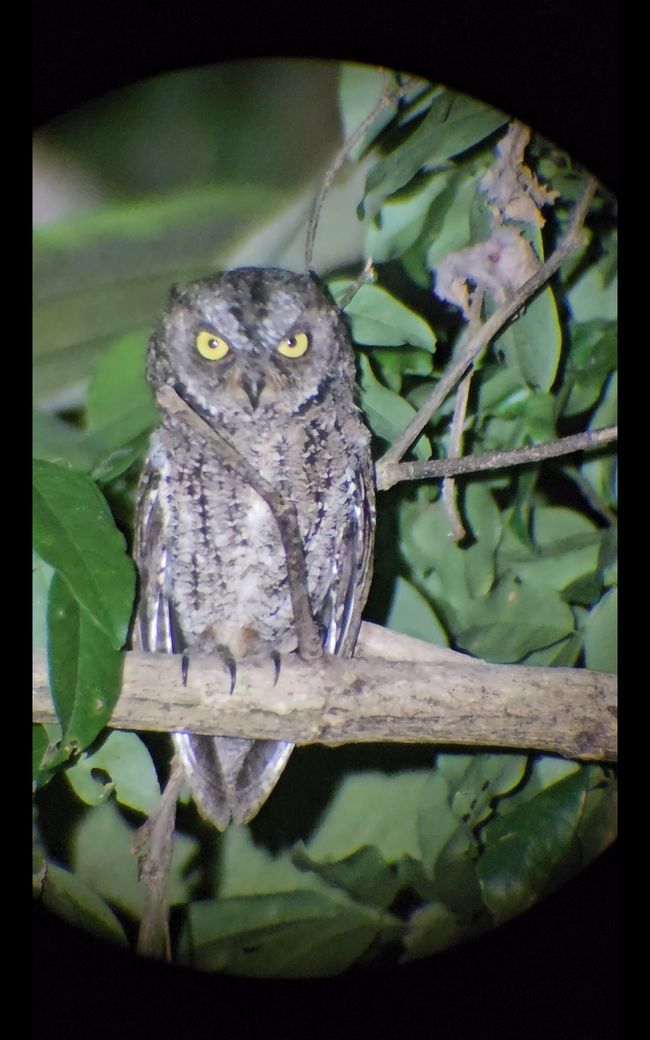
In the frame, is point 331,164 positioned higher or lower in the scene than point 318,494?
higher

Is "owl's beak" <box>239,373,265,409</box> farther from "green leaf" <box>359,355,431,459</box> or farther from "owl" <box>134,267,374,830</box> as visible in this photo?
"green leaf" <box>359,355,431,459</box>

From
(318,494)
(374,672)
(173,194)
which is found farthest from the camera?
(318,494)

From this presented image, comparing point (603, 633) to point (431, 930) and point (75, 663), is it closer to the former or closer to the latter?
point (431, 930)

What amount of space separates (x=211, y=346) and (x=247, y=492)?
240 mm

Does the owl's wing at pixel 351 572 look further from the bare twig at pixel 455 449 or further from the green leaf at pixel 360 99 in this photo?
the green leaf at pixel 360 99

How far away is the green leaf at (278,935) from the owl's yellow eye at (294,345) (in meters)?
0.80

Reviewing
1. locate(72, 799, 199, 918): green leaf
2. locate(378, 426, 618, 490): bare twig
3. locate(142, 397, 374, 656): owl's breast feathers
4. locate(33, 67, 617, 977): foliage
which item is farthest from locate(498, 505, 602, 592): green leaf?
locate(72, 799, 199, 918): green leaf

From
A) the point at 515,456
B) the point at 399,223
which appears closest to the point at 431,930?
the point at 515,456

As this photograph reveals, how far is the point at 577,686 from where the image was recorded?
1100 millimetres

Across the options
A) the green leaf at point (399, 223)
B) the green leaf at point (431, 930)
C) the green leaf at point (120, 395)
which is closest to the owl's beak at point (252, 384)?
the green leaf at point (120, 395)

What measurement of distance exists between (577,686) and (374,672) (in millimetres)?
313

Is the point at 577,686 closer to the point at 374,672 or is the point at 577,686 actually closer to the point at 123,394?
the point at 374,672

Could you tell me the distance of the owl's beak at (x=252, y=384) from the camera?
1.12 m

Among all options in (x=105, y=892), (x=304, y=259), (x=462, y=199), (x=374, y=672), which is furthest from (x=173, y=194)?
(x=105, y=892)
